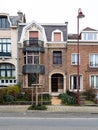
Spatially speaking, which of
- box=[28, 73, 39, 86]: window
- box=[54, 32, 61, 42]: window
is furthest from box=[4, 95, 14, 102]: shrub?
box=[54, 32, 61, 42]: window

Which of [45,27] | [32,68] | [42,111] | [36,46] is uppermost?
[45,27]

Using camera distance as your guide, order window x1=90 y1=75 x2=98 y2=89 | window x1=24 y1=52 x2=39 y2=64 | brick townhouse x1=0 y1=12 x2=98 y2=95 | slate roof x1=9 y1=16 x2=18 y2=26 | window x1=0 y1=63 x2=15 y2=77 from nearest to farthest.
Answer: window x1=24 y1=52 x2=39 y2=64 → brick townhouse x1=0 y1=12 x2=98 y2=95 → window x1=90 y1=75 x2=98 y2=89 → window x1=0 y1=63 x2=15 y2=77 → slate roof x1=9 y1=16 x2=18 y2=26

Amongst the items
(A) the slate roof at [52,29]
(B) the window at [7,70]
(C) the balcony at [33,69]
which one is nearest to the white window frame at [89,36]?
(A) the slate roof at [52,29]

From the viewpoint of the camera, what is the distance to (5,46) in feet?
141

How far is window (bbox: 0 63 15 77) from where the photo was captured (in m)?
43.3

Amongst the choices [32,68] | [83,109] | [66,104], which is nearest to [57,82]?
[32,68]

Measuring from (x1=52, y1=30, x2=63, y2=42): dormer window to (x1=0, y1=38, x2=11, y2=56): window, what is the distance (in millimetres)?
5851

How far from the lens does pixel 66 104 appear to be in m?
30.6

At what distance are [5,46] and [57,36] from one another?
6847 millimetres

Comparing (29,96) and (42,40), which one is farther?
(42,40)

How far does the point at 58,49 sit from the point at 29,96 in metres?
10.5

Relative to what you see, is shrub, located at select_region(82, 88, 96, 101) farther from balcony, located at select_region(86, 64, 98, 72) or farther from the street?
the street

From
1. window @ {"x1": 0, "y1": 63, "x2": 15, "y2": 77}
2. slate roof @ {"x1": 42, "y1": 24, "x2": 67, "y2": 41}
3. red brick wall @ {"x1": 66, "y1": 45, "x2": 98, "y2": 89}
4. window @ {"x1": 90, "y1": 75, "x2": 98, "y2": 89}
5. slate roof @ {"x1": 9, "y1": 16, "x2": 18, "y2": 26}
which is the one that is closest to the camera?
window @ {"x1": 90, "y1": 75, "x2": 98, "y2": 89}

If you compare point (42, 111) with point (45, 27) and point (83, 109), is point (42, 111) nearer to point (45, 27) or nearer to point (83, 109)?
point (83, 109)
